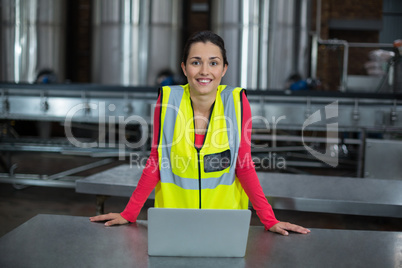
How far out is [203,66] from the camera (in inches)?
48.3

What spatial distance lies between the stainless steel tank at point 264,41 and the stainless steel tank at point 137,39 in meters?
0.83

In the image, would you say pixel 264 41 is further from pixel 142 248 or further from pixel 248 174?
pixel 142 248

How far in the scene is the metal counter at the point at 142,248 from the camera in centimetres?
99

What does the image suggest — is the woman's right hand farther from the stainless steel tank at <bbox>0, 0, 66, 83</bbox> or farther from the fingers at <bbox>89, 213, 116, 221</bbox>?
the stainless steel tank at <bbox>0, 0, 66, 83</bbox>

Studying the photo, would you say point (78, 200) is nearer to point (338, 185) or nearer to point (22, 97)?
point (22, 97)

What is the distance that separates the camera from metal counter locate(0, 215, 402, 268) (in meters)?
0.99

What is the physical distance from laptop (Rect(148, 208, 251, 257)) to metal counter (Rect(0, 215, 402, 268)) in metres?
0.02

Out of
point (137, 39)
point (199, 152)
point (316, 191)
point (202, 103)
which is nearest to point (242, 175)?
point (199, 152)

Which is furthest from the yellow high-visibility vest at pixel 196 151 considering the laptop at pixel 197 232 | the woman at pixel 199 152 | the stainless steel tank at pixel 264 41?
the stainless steel tank at pixel 264 41

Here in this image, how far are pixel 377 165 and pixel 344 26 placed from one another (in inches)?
221

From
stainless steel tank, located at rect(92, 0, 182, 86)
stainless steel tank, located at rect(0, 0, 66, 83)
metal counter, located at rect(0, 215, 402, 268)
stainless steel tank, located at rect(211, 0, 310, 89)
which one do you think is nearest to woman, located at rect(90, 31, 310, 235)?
metal counter, located at rect(0, 215, 402, 268)

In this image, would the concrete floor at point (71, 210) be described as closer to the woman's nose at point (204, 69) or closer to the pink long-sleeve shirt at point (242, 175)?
the pink long-sleeve shirt at point (242, 175)

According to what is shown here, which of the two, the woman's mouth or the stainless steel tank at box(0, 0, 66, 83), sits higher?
the stainless steel tank at box(0, 0, 66, 83)

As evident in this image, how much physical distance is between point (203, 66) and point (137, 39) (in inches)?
171
